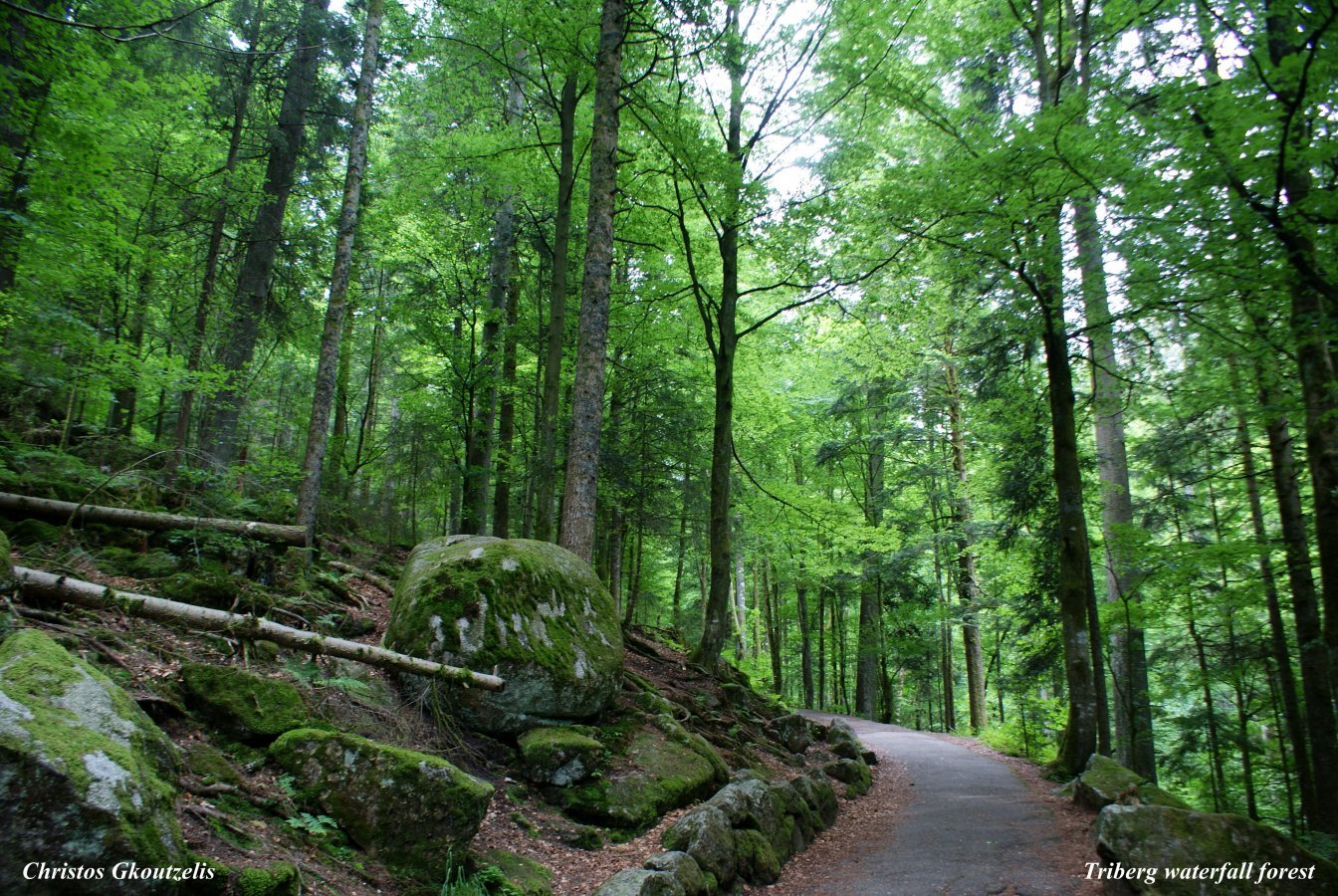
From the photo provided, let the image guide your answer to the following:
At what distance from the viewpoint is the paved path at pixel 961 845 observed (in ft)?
19.1

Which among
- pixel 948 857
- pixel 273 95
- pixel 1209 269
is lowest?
pixel 948 857

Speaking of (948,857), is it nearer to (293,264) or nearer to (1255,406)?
(1255,406)

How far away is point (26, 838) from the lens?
7.36 ft

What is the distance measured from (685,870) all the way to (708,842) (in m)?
0.62

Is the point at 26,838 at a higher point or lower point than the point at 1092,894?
higher

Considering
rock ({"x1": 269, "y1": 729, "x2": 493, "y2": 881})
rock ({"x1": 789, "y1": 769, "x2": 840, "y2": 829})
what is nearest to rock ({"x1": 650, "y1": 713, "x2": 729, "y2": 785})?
rock ({"x1": 789, "y1": 769, "x2": 840, "y2": 829})

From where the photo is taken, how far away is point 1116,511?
10852 mm

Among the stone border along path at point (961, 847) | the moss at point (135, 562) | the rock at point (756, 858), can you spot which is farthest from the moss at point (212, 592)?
the stone border along path at point (961, 847)

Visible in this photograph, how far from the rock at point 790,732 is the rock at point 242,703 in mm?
8944

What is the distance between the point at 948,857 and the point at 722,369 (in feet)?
27.1

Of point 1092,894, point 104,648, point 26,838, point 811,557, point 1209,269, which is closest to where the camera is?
point 26,838

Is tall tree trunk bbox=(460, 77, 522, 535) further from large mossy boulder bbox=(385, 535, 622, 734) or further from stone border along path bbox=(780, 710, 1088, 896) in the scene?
stone border along path bbox=(780, 710, 1088, 896)

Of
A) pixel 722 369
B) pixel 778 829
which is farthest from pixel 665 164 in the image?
pixel 778 829

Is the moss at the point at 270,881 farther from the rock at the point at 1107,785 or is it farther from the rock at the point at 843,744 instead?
the rock at the point at 843,744
